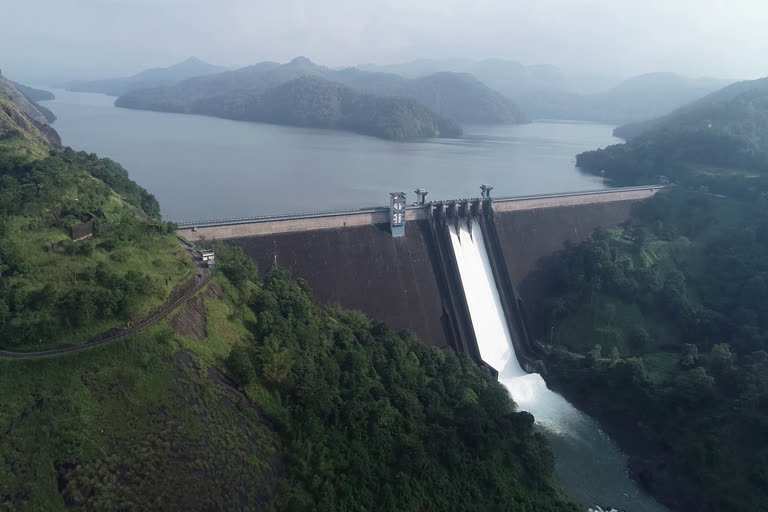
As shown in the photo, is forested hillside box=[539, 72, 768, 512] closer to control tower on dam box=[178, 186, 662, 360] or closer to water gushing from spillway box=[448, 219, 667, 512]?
water gushing from spillway box=[448, 219, 667, 512]

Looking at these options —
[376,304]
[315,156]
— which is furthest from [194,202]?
[315,156]

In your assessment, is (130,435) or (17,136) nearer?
(130,435)

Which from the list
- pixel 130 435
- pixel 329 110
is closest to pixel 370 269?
pixel 130 435

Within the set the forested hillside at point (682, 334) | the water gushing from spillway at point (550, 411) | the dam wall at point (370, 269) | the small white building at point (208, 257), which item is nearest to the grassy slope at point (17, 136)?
the dam wall at point (370, 269)

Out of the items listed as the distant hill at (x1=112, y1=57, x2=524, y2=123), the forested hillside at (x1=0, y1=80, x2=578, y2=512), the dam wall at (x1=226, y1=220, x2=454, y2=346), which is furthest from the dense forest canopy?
the distant hill at (x1=112, y1=57, x2=524, y2=123)

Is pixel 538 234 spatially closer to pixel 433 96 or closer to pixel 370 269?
pixel 370 269

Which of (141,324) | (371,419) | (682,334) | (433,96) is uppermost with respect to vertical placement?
(433,96)
